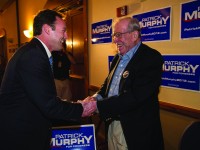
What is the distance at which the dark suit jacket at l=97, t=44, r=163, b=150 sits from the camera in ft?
5.77

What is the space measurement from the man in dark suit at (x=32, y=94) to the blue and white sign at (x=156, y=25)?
1.27 meters

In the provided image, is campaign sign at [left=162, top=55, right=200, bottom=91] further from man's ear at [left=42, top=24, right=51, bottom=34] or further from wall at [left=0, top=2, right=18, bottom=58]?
wall at [left=0, top=2, right=18, bottom=58]

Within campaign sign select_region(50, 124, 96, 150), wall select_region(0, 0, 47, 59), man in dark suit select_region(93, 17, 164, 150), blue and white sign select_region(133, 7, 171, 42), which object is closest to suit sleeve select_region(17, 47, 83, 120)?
man in dark suit select_region(93, 17, 164, 150)

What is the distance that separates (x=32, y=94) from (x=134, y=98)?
30.0 inches

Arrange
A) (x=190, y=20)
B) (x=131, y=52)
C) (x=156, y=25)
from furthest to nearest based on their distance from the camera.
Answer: (x=156, y=25) < (x=190, y=20) < (x=131, y=52)

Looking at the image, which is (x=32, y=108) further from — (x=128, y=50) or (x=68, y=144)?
(x=128, y=50)

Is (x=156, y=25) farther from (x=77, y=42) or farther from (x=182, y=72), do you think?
(x=77, y=42)

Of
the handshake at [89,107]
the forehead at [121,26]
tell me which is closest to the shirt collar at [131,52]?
the forehead at [121,26]

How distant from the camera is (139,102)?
1775 mm

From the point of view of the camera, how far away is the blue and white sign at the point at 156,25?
244 cm

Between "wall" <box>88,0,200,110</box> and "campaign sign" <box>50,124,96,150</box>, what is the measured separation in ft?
3.14

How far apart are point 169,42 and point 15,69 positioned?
5.35 ft

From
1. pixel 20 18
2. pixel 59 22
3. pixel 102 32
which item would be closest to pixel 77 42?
pixel 102 32

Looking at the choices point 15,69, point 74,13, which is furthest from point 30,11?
point 15,69
